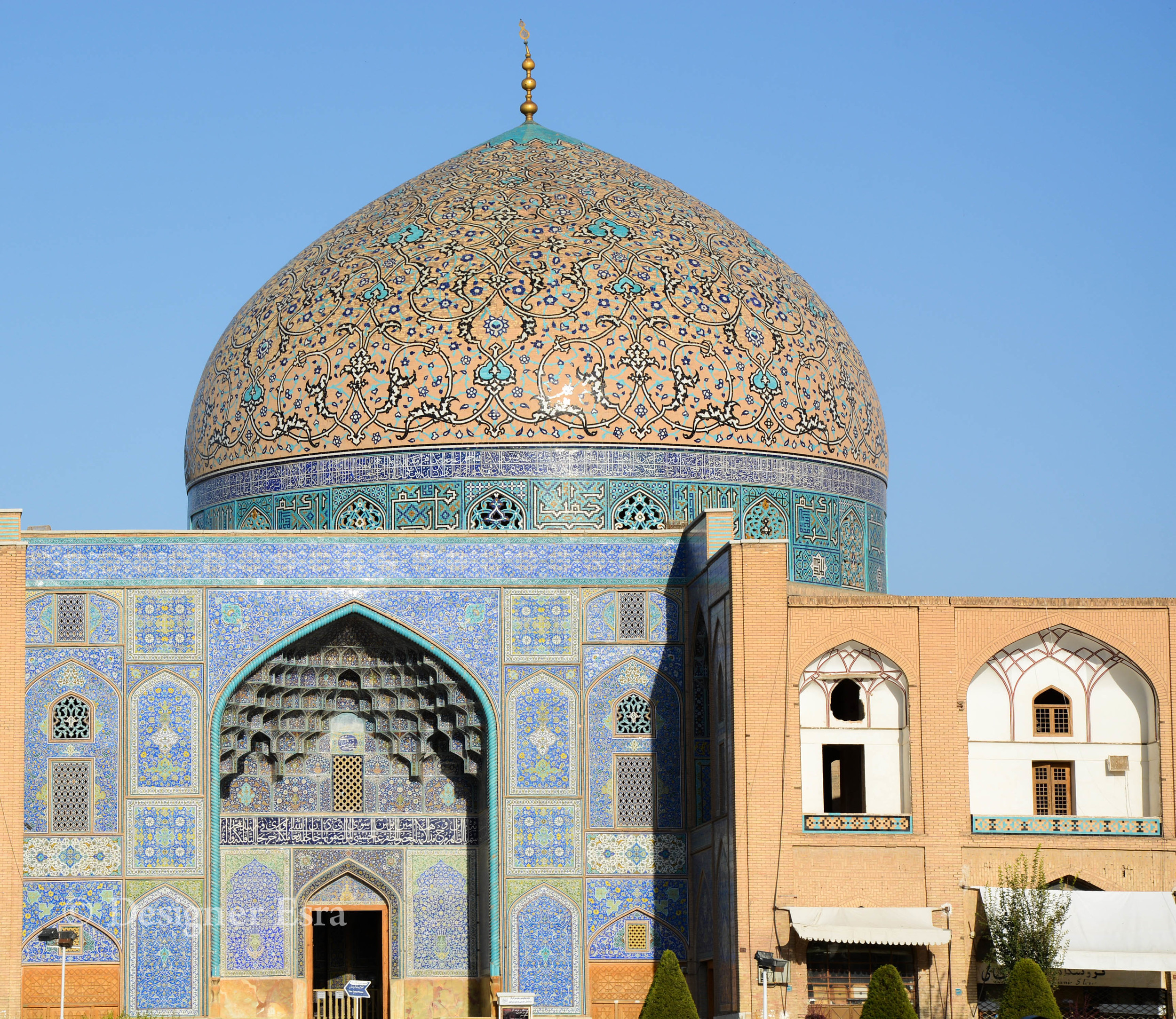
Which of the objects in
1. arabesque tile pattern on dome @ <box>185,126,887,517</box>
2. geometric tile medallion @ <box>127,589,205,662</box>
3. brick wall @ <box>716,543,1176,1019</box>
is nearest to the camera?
brick wall @ <box>716,543,1176,1019</box>

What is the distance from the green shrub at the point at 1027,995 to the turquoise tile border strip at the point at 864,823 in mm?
1577

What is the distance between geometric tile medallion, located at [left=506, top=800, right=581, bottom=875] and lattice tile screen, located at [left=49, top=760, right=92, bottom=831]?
3.09m

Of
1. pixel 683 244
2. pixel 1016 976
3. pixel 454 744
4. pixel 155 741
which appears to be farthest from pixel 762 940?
pixel 683 244

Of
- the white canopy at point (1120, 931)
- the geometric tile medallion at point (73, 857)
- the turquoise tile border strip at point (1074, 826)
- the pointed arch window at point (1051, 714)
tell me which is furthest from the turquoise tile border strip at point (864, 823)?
the geometric tile medallion at point (73, 857)

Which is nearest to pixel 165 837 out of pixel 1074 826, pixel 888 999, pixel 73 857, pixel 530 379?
pixel 73 857

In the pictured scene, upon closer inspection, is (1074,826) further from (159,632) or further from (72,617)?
(72,617)

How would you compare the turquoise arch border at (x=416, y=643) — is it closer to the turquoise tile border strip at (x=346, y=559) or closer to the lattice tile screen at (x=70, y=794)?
the turquoise tile border strip at (x=346, y=559)

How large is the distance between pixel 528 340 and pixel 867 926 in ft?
18.0

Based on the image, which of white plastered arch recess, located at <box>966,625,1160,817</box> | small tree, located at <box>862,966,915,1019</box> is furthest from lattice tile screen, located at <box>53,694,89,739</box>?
white plastered arch recess, located at <box>966,625,1160,817</box>

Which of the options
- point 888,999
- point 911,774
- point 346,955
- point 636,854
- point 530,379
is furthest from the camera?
point 346,955

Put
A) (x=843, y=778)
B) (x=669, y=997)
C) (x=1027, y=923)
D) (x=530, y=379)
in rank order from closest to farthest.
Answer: (x=669, y=997) → (x=1027, y=923) → (x=843, y=778) → (x=530, y=379)

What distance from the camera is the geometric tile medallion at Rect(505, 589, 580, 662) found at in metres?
17.4

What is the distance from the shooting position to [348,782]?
59.5ft

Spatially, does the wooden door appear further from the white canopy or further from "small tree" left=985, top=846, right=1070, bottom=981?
the white canopy
